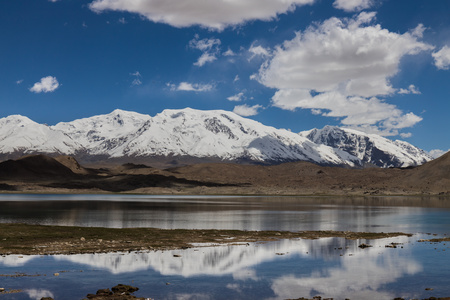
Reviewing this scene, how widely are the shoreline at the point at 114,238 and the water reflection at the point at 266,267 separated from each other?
345cm

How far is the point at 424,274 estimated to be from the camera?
38406 mm

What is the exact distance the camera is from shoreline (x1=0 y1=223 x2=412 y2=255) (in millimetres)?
49344

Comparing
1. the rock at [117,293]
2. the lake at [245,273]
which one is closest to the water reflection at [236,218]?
the lake at [245,273]

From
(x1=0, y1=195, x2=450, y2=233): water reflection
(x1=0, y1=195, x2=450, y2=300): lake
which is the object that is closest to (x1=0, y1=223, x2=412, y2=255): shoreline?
(x1=0, y1=195, x2=450, y2=300): lake

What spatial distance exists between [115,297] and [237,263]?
15.7 m

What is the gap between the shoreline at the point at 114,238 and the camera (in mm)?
49344

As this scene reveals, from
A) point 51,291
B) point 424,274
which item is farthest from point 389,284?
point 51,291

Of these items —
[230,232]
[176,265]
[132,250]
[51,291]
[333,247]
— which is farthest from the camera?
[230,232]

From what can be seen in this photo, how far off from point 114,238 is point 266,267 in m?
24.4

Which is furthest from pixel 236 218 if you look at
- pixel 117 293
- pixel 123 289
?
pixel 117 293

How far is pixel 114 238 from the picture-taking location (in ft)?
192

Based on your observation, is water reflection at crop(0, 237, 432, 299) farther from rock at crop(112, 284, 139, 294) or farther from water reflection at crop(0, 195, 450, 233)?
water reflection at crop(0, 195, 450, 233)

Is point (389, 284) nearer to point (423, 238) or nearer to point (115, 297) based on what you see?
point (115, 297)

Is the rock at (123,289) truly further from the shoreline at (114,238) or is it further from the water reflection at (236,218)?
the water reflection at (236,218)
